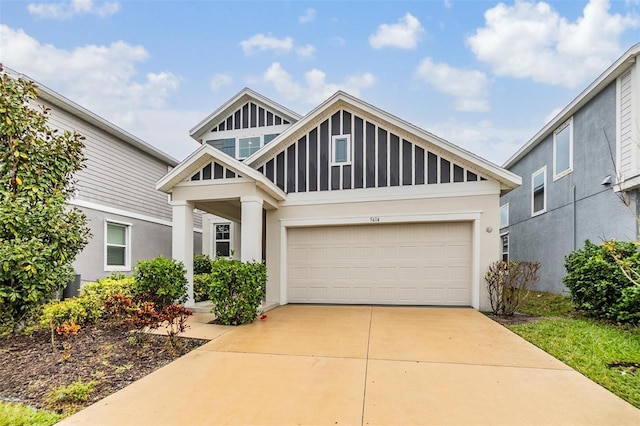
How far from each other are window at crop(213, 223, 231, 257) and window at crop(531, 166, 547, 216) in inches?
507

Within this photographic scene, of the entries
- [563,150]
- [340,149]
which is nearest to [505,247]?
[563,150]

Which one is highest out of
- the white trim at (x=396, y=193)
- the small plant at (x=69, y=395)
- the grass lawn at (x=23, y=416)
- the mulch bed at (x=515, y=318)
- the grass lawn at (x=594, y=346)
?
the white trim at (x=396, y=193)

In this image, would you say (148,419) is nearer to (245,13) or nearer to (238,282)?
(238,282)

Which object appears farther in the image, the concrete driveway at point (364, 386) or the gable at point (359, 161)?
the gable at point (359, 161)

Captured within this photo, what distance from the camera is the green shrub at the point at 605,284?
6285mm

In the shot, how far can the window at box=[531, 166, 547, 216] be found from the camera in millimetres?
12195

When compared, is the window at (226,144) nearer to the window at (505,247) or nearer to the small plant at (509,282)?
the small plant at (509,282)

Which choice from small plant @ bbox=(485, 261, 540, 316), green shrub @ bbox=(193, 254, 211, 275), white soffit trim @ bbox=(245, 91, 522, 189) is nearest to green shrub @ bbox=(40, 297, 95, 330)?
white soffit trim @ bbox=(245, 91, 522, 189)

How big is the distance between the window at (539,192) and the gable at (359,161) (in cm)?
581

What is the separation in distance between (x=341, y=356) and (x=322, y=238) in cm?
489

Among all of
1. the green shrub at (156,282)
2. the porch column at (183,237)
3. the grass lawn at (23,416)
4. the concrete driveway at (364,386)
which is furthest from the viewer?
the porch column at (183,237)

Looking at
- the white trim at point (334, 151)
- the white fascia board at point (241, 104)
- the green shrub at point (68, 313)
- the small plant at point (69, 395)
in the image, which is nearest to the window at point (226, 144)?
the white fascia board at point (241, 104)

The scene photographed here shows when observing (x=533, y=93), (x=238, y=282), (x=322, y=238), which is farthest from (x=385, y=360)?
(x=533, y=93)

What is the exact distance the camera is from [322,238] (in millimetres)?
9297
